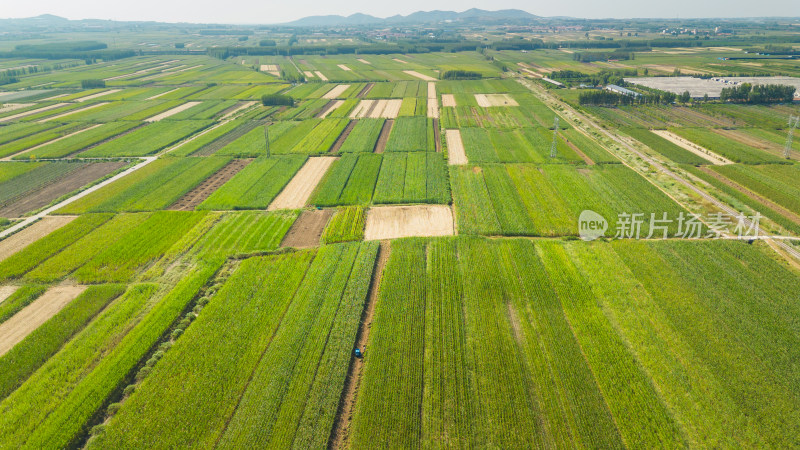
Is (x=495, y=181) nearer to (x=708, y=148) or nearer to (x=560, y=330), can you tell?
(x=560, y=330)

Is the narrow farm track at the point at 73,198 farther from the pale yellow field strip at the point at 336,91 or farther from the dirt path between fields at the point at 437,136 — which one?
the pale yellow field strip at the point at 336,91

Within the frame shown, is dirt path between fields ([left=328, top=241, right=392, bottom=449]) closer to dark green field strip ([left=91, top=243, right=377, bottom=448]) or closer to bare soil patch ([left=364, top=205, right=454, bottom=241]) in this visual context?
dark green field strip ([left=91, top=243, right=377, bottom=448])

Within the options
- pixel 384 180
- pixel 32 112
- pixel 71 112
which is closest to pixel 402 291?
pixel 384 180

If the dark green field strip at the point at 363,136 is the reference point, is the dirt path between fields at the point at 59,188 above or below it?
below

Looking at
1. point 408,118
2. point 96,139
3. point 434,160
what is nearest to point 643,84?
point 408,118

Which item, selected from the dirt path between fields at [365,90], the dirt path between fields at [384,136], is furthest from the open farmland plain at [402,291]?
the dirt path between fields at [365,90]

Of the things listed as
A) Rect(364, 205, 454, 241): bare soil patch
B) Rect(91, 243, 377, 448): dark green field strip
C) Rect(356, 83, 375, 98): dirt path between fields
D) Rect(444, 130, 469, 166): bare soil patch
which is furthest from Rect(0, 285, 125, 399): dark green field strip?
Rect(356, 83, 375, 98): dirt path between fields

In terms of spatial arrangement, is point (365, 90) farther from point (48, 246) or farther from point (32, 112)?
point (48, 246)
